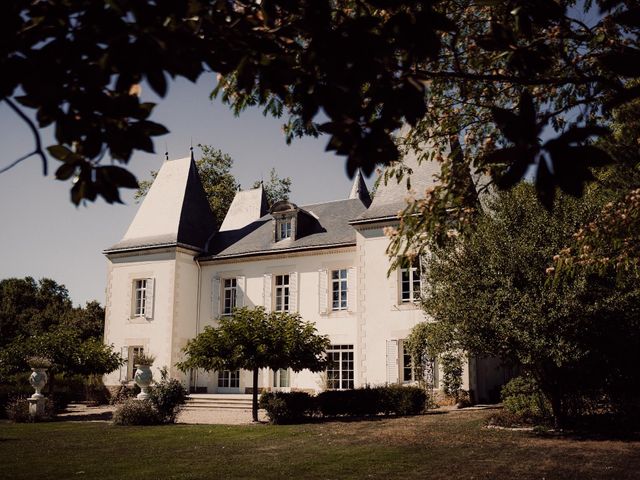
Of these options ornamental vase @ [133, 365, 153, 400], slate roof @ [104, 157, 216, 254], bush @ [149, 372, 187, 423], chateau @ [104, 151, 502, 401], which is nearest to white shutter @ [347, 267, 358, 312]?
chateau @ [104, 151, 502, 401]

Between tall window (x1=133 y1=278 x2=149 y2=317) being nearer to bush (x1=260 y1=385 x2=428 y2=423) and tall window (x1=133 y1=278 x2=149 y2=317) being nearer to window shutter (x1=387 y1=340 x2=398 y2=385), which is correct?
window shutter (x1=387 y1=340 x2=398 y2=385)

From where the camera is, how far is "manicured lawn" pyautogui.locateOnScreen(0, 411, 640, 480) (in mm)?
8406

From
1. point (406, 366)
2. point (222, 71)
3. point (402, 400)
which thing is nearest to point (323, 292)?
point (406, 366)

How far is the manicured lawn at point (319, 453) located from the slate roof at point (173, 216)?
40.1 ft

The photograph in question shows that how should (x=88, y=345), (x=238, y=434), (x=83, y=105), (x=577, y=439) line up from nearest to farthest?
(x=83, y=105), (x=577, y=439), (x=238, y=434), (x=88, y=345)

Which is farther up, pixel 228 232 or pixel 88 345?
pixel 228 232

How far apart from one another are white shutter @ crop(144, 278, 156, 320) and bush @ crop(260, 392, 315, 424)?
34.6ft

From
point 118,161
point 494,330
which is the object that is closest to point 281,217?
point 494,330

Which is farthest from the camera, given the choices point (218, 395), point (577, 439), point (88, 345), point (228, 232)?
point (228, 232)

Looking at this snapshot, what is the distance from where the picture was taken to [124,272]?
25.9 m

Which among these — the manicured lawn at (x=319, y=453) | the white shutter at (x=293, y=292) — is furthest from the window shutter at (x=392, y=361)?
the manicured lawn at (x=319, y=453)

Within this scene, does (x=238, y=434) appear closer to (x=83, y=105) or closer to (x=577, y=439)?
(x=577, y=439)

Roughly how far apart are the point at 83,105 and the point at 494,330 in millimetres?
10490

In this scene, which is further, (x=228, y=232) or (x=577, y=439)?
(x=228, y=232)
